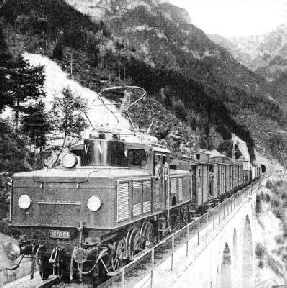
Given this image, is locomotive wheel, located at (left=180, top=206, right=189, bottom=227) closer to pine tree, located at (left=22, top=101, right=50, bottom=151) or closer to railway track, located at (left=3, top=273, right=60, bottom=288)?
railway track, located at (left=3, top=273, right=60, bottom=288)

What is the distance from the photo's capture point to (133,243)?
11344mm

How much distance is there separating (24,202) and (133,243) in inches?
128

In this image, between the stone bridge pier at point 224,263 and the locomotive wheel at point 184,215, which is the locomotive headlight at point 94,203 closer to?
the stone bridge pier at point 224,263

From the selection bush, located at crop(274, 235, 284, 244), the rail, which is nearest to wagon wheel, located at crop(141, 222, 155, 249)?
the rail

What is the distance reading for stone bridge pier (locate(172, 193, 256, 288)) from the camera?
12674mm

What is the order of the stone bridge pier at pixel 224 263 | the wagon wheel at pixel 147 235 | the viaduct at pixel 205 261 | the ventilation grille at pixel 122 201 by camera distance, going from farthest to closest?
the stone bridge pier at pixel 224 263
the wagon wheel at pixel 147 235
the viaduct at pixel 205 261
the ventilation grille at pixel 122 201

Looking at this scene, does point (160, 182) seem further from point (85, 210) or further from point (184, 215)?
point (184, 215)

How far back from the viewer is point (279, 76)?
164875 millimetres

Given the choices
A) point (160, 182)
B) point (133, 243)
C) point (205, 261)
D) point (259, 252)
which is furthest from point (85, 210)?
point (259, 252)

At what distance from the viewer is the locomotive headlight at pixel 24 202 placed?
392 inches

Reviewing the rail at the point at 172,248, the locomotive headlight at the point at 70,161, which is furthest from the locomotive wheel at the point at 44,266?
the locomotive headlight at the point at 70,161

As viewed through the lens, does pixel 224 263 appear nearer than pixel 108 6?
Yes

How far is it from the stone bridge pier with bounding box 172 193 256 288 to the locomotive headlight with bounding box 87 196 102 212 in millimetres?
2795

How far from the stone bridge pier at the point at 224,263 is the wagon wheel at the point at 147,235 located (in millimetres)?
1518
